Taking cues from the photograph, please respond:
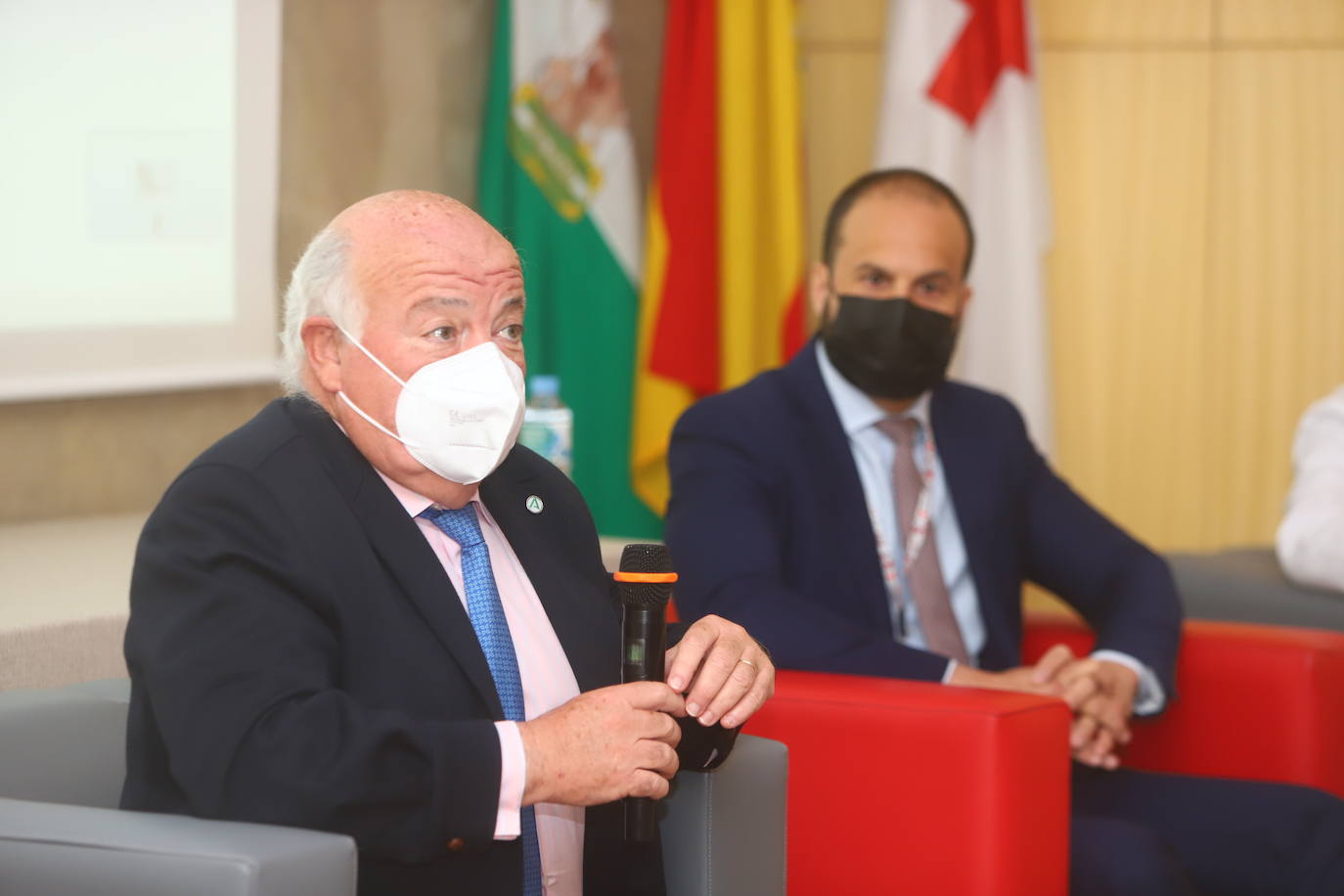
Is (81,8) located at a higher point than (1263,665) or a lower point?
higher

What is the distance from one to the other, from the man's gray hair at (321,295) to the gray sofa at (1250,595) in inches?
77.0

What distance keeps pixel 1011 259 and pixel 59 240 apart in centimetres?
250

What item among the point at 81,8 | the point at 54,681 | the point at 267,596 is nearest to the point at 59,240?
the point at 81,8

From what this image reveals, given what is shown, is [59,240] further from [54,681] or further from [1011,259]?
[1011,259]

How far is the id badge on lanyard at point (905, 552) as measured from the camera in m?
2.50

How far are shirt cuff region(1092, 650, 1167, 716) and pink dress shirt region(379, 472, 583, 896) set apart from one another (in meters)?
1.07

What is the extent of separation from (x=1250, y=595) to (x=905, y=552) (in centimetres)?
80

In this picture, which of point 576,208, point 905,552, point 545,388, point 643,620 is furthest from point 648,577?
point 576,208

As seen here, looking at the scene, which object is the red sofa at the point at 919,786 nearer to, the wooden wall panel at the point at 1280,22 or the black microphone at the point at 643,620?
the black microphone at the point at 643,620

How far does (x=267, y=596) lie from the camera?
1.44 metres

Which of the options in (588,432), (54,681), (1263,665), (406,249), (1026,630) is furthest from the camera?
(588,432)

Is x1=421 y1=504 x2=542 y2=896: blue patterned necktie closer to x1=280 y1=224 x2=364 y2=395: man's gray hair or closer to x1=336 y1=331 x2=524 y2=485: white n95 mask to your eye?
x1=336 y1=331 x2=524 y2=485: white n95 mask

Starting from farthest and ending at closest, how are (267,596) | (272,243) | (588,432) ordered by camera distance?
(588,432) < (272,243) < (267,596)

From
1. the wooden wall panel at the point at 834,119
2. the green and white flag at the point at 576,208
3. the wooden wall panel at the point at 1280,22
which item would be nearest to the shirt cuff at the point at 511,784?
the green and white flag at the point at 576,208
